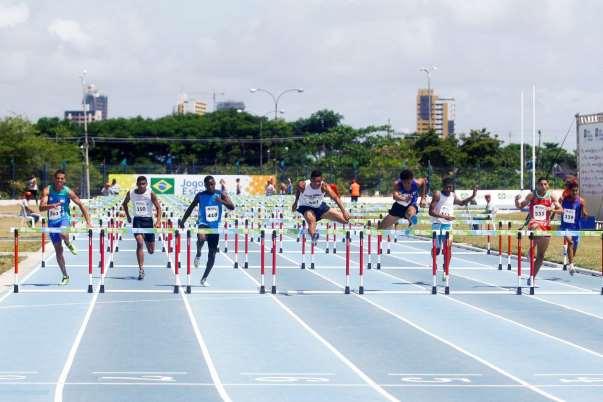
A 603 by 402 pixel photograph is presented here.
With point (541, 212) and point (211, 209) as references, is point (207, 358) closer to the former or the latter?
point (211, 209)

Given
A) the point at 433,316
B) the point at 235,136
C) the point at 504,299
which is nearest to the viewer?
the point at 433,316

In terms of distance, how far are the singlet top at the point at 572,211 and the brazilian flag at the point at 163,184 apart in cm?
5240

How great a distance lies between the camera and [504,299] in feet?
66.1

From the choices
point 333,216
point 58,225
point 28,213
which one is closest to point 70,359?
point 58,225

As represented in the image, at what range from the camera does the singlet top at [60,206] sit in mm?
20656

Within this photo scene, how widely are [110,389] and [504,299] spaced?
10.2m

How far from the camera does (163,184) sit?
248 feet

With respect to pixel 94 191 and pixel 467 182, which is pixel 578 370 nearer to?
pixel 467 182

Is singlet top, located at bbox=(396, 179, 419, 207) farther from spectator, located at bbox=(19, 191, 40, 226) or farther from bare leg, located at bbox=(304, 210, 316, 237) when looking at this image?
spectator, located at bbox=(19, 191, 40, 226)

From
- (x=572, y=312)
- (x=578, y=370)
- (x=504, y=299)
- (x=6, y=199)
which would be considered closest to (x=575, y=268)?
(x=504, y=299)

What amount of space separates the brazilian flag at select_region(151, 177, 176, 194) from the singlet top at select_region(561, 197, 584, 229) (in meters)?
52.4

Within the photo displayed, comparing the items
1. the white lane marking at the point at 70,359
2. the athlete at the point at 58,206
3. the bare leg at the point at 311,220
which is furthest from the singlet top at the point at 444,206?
the white lane marking at the point at 70,359

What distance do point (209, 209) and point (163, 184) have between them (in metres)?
54.8

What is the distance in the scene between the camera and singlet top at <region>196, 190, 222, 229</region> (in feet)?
69.2
